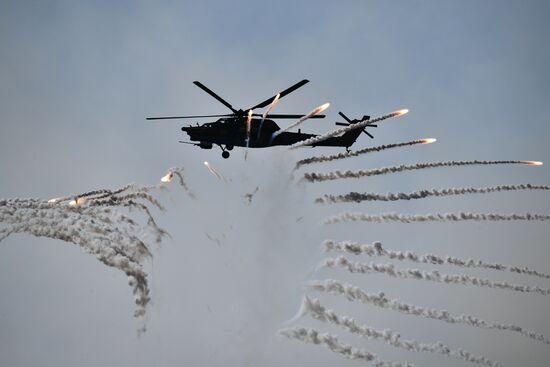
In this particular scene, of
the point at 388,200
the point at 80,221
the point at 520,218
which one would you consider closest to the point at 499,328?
the point at 520,218

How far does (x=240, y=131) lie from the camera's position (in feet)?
147

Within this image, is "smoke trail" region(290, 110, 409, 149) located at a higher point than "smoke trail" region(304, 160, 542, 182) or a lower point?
higher

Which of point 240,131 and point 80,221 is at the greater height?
point 240,131

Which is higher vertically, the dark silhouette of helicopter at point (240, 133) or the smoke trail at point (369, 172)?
the dark silhouette of helicopter at point (240, 133)

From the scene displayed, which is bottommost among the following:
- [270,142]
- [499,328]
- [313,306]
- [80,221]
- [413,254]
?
[499,328]

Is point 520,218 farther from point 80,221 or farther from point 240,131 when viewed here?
point 80,221

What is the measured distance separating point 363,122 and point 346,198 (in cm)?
634

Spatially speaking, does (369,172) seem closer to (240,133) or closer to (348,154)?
(348,154)

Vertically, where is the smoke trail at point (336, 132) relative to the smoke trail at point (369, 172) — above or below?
above

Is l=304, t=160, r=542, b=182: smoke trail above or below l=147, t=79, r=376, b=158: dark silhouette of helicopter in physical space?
below

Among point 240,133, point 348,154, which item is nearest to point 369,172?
point 348,154

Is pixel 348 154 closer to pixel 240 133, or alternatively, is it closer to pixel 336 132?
pixel 336 132

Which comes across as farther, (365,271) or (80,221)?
(365,271)

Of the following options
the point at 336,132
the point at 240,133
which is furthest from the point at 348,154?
the point at 240,133
